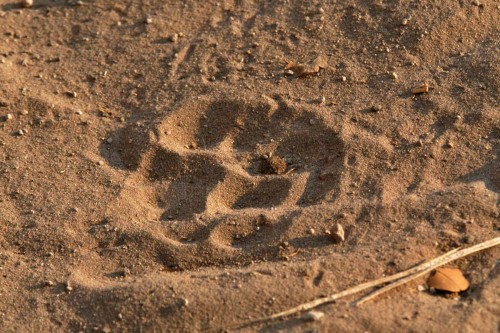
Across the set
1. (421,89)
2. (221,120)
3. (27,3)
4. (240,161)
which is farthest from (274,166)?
(27,3)

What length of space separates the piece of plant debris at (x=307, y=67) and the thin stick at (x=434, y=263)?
1179mm

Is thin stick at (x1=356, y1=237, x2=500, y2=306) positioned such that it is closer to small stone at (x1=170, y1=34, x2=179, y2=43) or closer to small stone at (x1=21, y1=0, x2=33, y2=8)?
small stone at (x1=170, y1=34, x2=179, y2=43)

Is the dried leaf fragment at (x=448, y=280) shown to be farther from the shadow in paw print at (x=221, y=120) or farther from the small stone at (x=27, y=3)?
the small stone at (x=27, y=3)

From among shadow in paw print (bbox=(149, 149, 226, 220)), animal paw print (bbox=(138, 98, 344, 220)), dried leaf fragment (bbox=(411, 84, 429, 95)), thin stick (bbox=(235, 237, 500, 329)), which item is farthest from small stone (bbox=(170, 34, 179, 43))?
thin stick (bbox=(235, 237, 500, 329))

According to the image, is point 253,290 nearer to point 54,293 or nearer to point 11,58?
point 54,293

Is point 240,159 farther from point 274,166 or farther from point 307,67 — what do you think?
point 307,67

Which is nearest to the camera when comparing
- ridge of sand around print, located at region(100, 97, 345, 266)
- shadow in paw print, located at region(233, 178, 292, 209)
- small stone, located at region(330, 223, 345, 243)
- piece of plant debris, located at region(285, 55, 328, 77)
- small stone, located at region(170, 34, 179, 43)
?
small stone, located at region(330, 223, 345, 243)

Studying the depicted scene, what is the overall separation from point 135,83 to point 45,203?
0.77 metres

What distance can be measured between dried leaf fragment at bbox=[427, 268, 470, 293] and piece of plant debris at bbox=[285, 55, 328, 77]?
1.21 meters

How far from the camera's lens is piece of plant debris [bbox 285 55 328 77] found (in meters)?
3.68

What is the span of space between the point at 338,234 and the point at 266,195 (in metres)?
0.40

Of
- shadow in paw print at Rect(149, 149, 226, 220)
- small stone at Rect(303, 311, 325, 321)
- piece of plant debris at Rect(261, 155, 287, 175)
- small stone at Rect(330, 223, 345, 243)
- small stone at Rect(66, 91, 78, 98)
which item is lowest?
small stone at Rect(66, 91, 78, 98)

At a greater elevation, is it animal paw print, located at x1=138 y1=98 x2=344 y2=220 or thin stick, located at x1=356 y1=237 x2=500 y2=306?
thin stick, located at x1=356 y1=237 x2=500 y2=306

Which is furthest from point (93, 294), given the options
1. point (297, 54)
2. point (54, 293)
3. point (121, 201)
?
point (297, 54)
